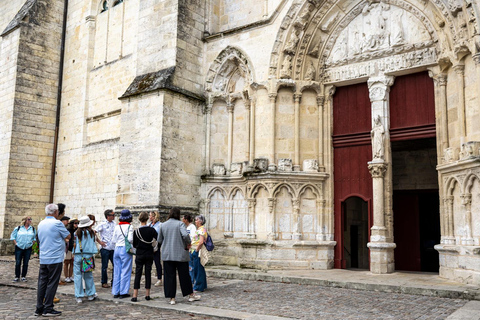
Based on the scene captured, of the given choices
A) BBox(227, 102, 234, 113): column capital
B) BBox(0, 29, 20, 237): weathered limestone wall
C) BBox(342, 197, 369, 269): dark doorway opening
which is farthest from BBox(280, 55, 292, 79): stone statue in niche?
BBox(0, 29, 20, 237): weathered limestone wall

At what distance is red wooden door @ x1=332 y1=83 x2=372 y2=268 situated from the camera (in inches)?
424

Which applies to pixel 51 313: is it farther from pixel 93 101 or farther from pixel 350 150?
pixel 93 101

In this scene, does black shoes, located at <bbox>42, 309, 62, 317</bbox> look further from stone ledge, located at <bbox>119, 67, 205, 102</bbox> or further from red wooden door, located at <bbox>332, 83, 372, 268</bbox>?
red wooden door, located at <bbox>332, 83, 372, 268</bbox>

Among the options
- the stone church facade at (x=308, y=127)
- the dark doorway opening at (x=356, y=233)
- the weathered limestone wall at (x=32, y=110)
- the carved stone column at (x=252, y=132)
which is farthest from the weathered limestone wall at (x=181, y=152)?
the weathered limestone wall at (x=32, y=110)

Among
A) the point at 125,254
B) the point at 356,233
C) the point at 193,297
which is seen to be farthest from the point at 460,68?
the point at 356,233

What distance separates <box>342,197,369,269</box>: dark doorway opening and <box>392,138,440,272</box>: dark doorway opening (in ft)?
4.83

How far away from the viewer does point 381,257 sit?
9.65 meters

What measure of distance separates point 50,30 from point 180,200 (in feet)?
30.4

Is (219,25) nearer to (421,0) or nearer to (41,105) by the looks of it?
(421,0)

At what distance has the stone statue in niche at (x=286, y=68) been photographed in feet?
36.8

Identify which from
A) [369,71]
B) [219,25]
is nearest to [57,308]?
[369,71]

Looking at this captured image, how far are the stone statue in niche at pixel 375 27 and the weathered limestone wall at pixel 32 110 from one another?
11.1m

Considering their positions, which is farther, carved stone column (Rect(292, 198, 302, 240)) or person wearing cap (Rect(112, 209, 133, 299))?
carved stone column (Rect(292, 198, 302, 240))

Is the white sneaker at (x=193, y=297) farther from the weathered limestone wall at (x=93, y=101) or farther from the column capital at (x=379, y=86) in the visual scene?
the weathered limestone wall at (x=93, y=101)
